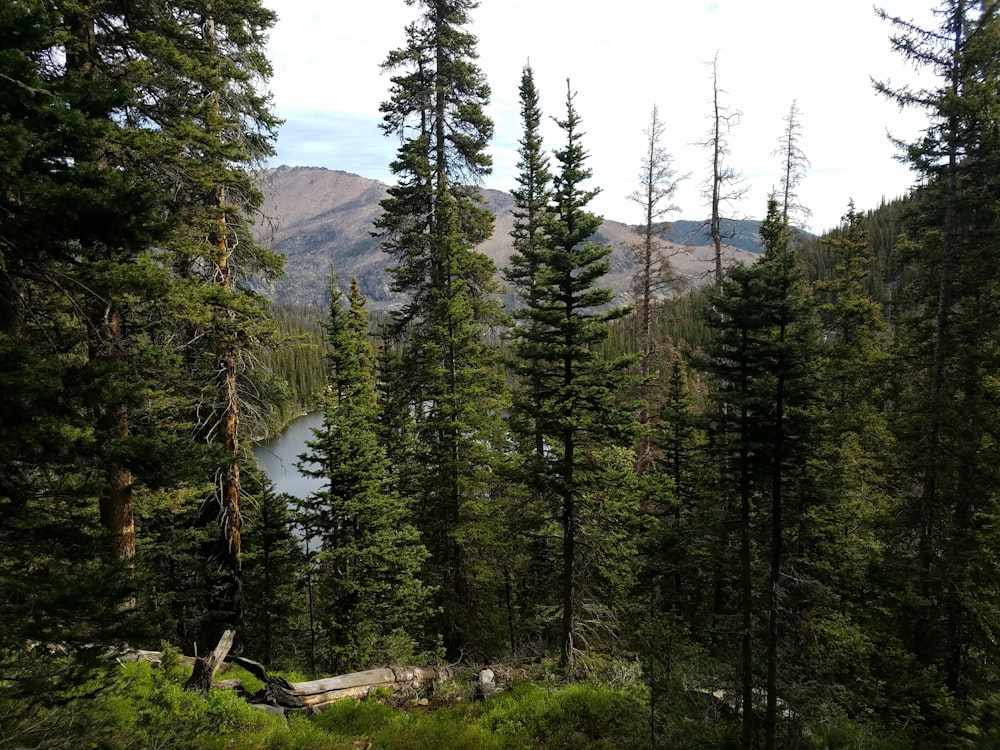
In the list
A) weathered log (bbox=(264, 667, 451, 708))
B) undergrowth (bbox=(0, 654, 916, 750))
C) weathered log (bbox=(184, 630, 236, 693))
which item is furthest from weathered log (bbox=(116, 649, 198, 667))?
weathered log (bbox=(264, 667, 451, 708))

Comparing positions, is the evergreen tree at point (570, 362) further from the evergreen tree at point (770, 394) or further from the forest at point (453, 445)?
the evergreen tree at point (770, 394)

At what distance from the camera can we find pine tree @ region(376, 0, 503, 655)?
15.8m

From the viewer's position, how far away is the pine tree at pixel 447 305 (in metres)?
15.8

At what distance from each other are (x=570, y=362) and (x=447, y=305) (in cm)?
518

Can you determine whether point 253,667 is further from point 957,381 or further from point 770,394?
point 957,381

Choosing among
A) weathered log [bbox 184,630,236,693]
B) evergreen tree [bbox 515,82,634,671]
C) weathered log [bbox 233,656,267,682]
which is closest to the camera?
weathered log [bbox 184,630,236,693]

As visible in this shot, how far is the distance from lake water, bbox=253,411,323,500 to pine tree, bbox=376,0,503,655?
50.4 ft

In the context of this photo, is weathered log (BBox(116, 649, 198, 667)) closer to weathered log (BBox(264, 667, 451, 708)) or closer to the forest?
the forest

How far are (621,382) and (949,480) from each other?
730cm

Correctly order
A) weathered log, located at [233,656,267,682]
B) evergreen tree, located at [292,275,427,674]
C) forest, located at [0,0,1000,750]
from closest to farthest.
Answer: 1. forest, located at [0,0,1000,750]
2. weathered log, located at [233,656,267,682]
3. evergreen tree, located at [292,275,427,674]

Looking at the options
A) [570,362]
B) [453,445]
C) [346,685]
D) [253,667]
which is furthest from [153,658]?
[570,362]

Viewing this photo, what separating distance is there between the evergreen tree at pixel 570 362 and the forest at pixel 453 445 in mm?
91

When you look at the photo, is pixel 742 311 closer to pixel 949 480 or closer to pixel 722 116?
pixel 949 480

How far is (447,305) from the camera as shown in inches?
606
